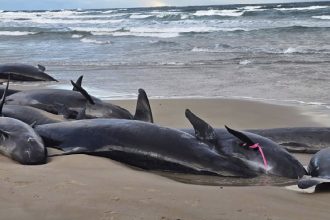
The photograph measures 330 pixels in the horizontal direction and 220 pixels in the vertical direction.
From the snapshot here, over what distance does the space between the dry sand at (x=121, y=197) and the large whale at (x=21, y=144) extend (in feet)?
0.30

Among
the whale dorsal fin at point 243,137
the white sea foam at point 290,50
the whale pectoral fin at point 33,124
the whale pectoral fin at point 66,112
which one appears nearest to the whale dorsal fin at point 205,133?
the whale dorsal fin at point 243,137

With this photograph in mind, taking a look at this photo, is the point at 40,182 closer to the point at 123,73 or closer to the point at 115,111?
the point at 115,111

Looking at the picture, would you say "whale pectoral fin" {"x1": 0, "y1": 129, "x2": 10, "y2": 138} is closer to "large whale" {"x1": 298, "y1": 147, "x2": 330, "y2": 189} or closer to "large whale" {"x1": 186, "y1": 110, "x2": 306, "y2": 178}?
"large whale" {"x1": 186, "y1": 110, "x2": 306, "y2": 178}

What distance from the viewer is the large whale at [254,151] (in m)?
4.54

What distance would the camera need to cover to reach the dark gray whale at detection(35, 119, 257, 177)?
462cm

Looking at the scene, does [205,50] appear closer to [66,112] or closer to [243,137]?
[66,112]

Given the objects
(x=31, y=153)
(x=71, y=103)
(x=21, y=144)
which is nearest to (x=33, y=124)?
(x=21, y=144)

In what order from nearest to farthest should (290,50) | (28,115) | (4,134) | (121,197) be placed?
(121,197) → (4,134) → (28,115) → (290,50)

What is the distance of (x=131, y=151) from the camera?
490 centimetres

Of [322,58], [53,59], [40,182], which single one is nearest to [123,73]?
[53,59]

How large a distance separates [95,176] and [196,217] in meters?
1.23

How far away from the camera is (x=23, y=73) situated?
12.2 metres

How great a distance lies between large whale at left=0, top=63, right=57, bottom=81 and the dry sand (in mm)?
7355

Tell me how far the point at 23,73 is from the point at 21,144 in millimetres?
7636
